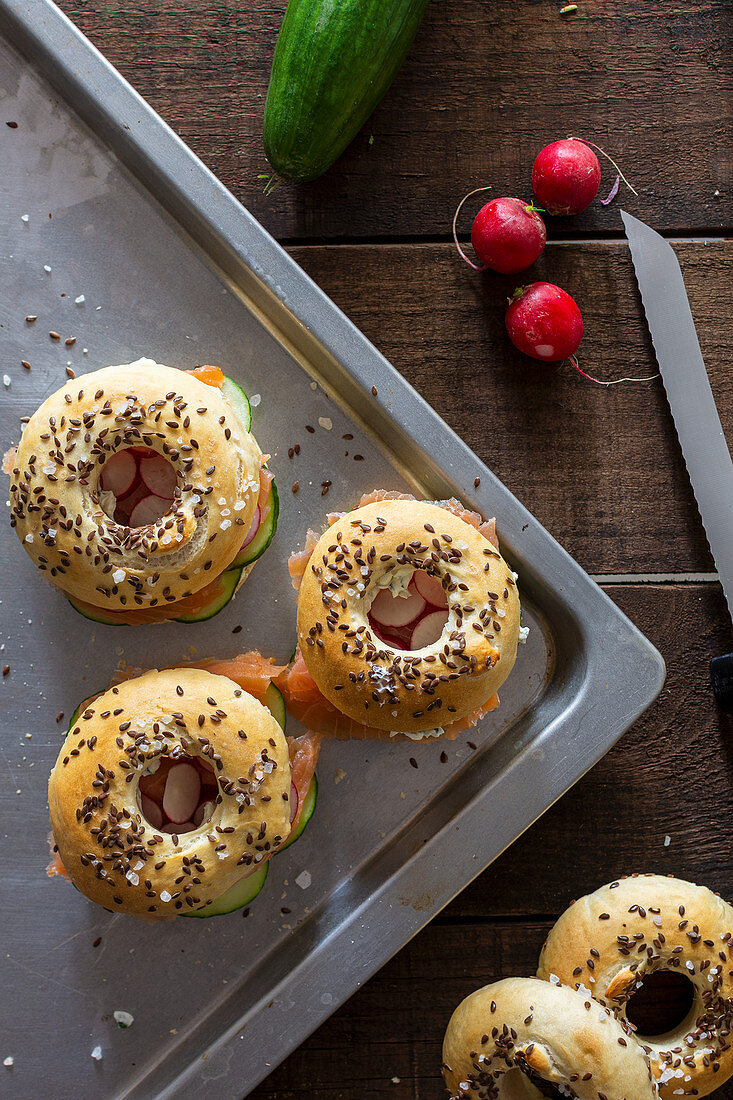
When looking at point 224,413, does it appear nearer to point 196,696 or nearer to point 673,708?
point 196,696

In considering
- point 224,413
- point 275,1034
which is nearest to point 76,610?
point 224,413

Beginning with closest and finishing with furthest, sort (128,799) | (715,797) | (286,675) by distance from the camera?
(128,799) → (286,675) → (715,797)

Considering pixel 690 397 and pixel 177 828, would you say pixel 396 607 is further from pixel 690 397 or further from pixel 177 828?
pixel 690 397

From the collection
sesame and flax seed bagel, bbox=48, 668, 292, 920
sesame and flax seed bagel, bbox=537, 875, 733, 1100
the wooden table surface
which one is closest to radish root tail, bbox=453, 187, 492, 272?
the wooden table surface

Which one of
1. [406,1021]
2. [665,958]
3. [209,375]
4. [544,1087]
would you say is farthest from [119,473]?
[544,1087]

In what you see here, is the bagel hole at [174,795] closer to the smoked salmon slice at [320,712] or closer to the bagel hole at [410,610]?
the smoked salmon slice at [320,712]

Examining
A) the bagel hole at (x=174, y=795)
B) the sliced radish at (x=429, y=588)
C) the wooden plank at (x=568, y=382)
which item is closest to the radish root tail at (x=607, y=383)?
the wooden plank at (x=568, y=382)
